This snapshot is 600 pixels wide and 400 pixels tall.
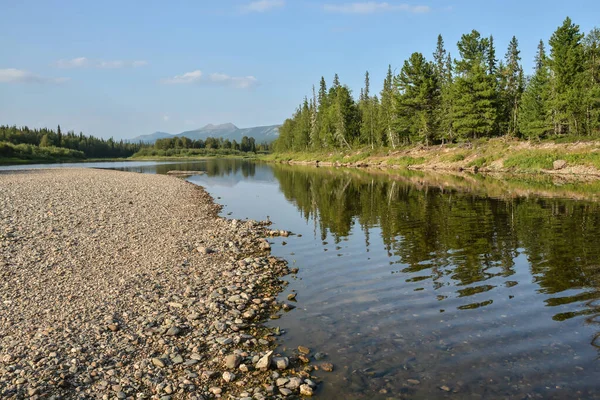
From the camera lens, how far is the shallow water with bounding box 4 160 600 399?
25.5 feet

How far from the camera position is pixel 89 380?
25.2 feet

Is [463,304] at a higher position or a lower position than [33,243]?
lower

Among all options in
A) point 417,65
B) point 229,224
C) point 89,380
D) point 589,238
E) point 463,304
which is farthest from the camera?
point 417,65

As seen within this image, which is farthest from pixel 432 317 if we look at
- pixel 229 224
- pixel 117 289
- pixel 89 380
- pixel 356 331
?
pixel 229 224

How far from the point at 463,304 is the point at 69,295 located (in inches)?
458

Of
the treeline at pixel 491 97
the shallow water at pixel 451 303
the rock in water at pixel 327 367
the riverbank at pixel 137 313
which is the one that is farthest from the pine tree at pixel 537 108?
the rock in water at pixel 327 367

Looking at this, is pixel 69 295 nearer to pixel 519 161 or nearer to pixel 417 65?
pixel 519 161

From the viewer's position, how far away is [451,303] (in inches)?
454

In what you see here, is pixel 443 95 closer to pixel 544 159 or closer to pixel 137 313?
pixel 544 159

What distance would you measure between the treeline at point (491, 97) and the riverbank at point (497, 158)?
4.71 meters

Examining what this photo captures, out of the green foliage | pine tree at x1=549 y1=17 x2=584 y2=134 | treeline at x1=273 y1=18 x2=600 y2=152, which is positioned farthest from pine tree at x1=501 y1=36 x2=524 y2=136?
the green foliage

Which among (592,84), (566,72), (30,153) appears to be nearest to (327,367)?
(592,84)

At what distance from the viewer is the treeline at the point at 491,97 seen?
58.6 metres

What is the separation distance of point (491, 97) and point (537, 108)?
27.3ft
